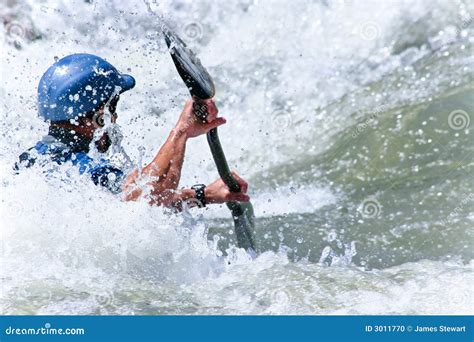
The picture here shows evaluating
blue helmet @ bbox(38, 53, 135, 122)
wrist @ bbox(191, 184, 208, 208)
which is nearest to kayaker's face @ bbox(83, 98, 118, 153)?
blue helmet @ bbox(38, 53, 135, 122)

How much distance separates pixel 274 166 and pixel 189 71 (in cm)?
→ 136

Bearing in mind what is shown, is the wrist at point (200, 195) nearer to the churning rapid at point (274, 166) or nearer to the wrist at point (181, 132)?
the churning rapid at point (274, 166)

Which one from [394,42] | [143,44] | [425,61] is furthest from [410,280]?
[143,44]

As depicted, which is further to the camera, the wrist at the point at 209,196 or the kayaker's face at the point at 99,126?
the wrist at the point at 209,196

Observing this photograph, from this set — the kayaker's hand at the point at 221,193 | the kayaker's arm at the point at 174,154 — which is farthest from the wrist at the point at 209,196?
the kayaker's arm at the point at 174,154

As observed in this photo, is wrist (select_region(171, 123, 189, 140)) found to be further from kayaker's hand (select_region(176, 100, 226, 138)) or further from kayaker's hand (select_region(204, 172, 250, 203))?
kayaker's hand (select_region(204, 172, 250, 203))

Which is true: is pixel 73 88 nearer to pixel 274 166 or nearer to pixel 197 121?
pixel 197 121

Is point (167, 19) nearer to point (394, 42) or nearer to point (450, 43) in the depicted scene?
point (394, 42)

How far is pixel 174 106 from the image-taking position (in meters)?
3.68

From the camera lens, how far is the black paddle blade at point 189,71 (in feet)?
6.24

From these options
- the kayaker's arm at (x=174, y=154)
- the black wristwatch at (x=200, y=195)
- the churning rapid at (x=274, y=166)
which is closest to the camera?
the churning rapid at (x=274, y=166)

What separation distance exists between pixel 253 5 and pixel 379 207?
1.83 metres

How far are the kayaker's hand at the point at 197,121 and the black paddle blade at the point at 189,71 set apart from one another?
0.09 feet

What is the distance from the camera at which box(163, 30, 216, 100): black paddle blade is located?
6.24ft
